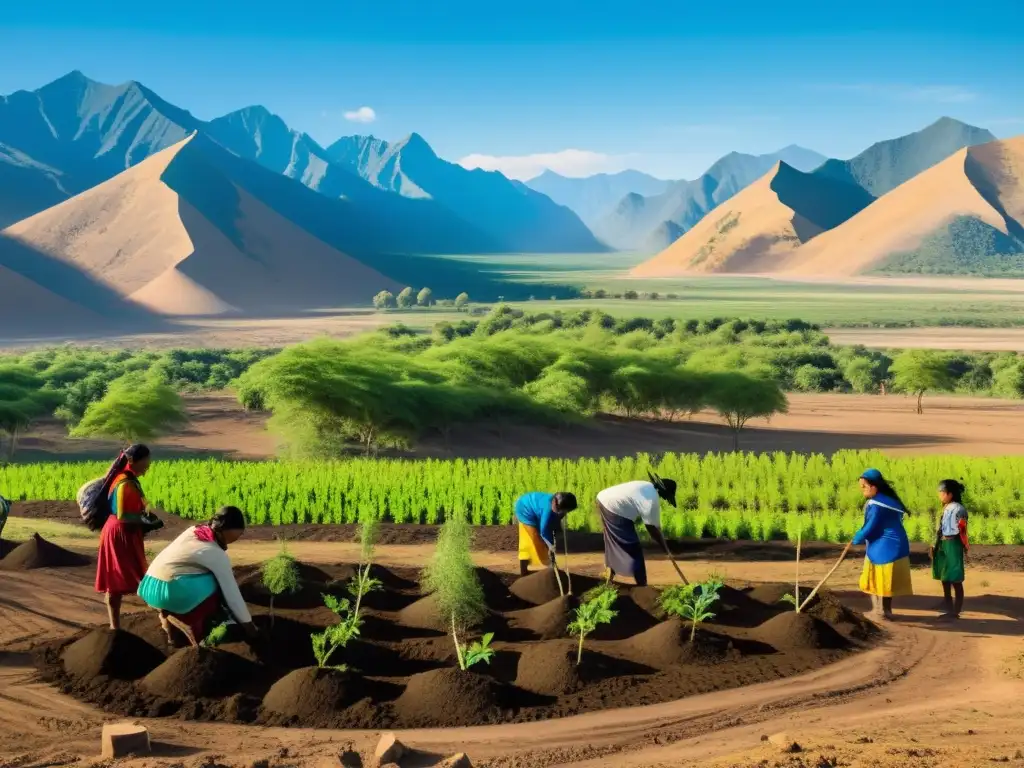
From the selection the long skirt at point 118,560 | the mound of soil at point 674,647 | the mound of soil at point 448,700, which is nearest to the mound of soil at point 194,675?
the long skirt at point 118,560

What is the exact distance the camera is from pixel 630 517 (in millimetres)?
11180

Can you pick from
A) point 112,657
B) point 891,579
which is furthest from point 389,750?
point 891,579

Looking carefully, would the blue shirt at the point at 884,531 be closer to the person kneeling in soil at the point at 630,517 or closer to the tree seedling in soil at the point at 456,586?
the person kneeling in soil at the point at 630,517

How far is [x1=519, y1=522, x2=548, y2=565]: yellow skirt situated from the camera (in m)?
12.4

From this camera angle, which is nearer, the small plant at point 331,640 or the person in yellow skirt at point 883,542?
the small plant at point 331,640

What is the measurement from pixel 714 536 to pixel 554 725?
8.61 metres

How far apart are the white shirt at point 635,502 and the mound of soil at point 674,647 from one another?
4.72 ft

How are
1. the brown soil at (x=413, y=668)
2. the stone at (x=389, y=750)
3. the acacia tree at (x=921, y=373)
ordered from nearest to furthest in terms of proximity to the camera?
the stone at (x=389, y=750) → the brown soil at (x=413, y=668) → the acacia tree at (x=921, y=373)

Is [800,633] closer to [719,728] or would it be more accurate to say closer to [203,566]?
[719,728]

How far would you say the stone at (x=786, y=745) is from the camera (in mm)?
7277

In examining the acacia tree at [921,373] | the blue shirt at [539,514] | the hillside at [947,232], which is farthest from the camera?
the hillside at [947,232]

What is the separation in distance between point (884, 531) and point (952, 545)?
829mm

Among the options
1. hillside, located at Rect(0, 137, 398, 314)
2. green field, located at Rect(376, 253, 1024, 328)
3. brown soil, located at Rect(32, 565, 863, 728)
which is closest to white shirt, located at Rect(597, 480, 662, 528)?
brown soil, located at Rect(32, 565, 863, 728)

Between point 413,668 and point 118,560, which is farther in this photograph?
point 118,560
